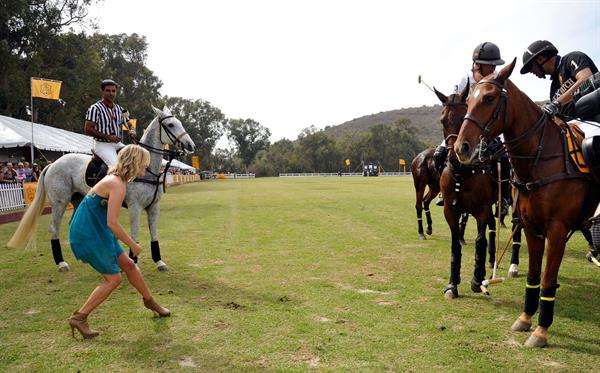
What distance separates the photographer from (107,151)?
7488 millimetres

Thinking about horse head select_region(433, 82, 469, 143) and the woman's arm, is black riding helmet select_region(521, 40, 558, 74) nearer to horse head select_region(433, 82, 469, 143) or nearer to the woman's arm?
horse head select_region(433, 82, 469, 143)

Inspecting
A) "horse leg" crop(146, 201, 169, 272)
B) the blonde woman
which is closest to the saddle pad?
the blonde woman

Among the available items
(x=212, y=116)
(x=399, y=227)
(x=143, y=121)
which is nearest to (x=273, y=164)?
(x=212, y=116)

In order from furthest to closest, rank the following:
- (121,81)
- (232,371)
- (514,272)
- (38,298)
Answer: (121,81) < (514,272) < (38,298) < (232,371)

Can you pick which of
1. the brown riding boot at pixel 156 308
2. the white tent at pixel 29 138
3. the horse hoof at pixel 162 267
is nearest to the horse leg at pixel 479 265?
the brown riding boot at pixel 156 308

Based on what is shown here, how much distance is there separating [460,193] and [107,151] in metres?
6.12

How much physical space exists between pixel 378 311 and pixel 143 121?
183 ft

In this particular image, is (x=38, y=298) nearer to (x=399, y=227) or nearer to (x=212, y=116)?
(x=399, y=227)

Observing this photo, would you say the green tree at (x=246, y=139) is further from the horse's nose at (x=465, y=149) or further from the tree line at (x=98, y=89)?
the horse's nose at (x=465, y=149)

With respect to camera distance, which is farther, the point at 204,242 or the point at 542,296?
the point at 204,242

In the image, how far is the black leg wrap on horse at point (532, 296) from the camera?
4582 mm

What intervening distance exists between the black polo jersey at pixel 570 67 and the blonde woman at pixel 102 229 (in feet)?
16.9

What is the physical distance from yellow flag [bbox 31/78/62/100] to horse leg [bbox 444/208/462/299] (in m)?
21.7

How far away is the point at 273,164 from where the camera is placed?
113 metres
